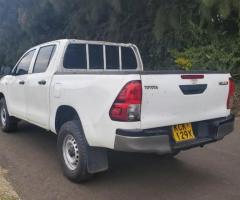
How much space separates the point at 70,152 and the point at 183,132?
1.44 meters

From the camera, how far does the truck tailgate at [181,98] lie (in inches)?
154

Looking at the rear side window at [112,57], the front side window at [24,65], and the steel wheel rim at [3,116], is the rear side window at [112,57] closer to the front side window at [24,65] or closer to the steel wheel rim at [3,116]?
the front side window at [24,65]

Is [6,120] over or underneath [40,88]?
underneath

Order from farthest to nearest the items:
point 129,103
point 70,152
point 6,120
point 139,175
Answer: point 6,120 < point 139,175 < point 70,152 < point 129,103

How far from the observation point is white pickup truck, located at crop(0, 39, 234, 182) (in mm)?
3871

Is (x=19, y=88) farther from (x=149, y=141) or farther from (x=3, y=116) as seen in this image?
(x=149, y=141)

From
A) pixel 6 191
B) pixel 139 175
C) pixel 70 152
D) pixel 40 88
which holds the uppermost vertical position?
pixel 40 88

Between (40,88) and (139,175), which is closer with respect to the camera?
(139,175)

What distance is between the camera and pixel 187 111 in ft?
14.0

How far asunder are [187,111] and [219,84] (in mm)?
603

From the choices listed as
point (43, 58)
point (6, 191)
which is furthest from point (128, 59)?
point (6, 191)

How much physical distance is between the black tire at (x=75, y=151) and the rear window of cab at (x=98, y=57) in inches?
41.0

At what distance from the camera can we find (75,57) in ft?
17.8

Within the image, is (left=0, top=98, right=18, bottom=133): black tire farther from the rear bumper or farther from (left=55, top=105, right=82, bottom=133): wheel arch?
the rear bumper
